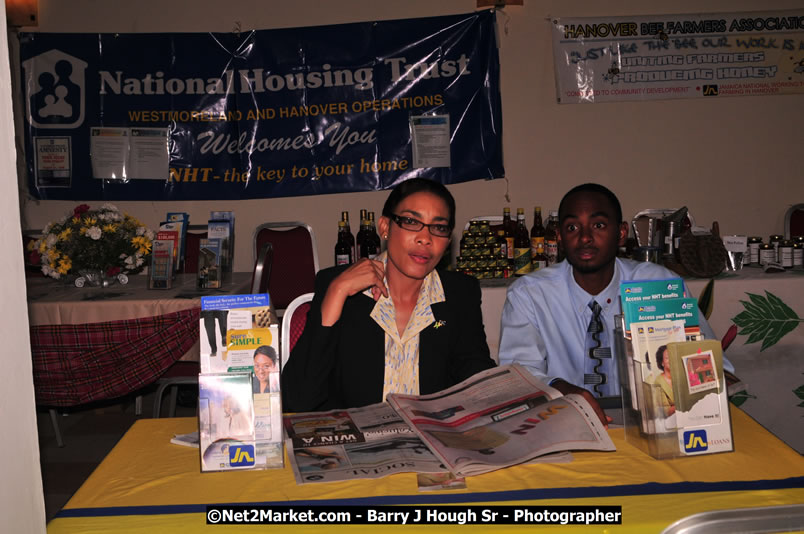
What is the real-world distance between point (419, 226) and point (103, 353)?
6.63 ft

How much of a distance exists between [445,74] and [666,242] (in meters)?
2.19

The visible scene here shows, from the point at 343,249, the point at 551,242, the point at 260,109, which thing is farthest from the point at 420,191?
the point at 260,109

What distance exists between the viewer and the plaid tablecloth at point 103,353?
3.09 metres

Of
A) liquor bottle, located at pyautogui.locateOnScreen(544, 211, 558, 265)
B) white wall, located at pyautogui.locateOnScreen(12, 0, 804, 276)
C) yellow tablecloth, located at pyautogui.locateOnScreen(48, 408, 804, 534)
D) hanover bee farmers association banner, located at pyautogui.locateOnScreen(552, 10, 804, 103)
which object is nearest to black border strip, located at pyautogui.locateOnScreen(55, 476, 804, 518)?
yellow tablecloth, located at pyautogui.locateOnScreen(48, 408, 804, 534)

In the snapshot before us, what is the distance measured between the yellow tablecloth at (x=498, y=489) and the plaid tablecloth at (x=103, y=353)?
1.83 m

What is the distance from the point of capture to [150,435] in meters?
1.52

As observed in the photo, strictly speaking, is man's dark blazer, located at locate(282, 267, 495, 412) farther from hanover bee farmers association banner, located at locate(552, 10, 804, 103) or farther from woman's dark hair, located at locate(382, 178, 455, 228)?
hanover bee farmers association banner, located at locate(552, 10, 804, 103)

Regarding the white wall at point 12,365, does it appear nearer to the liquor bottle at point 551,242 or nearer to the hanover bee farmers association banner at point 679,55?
the liquor bottle at point 551,242

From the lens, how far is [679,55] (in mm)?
5086

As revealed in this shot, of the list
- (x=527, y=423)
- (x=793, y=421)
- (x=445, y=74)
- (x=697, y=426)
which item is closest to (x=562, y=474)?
(x=527, y=423)

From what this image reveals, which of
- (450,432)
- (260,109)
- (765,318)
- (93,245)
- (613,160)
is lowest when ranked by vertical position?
(765,318)

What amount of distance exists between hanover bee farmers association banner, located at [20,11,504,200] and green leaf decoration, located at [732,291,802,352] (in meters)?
2.28

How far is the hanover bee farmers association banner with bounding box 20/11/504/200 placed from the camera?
5.08m

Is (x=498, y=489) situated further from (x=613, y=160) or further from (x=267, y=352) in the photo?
(x=613, y=160)
